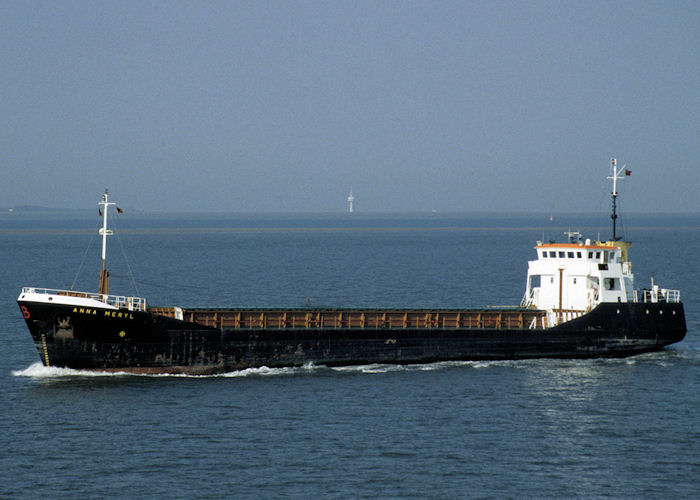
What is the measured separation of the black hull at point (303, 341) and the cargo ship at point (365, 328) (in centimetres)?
5

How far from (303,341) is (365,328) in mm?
3421

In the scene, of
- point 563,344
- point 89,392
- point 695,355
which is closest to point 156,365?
point 89,392

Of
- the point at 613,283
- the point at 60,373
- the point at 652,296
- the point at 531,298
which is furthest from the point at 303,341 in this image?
the point at 652,296

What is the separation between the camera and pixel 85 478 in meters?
29.4

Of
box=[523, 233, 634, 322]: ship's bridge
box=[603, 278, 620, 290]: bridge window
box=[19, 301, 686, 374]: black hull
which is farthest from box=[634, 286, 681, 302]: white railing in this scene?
box=[603, 278, 620, 290]: bridge window

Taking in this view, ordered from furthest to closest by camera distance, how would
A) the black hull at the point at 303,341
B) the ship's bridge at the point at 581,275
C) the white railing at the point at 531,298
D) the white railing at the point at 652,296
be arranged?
the white railing at the point at 531,298 < the white railing at the point at 652,296 < the ship's bridge at the point at 581,275 < the black hull at the point at 303,341

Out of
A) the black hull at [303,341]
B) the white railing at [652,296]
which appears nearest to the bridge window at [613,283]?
the white railing at [652,296]

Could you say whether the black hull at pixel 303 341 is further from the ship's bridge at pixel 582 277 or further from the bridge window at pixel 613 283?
the bridge window at pixel 613 283

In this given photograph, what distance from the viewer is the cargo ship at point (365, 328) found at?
42375mm

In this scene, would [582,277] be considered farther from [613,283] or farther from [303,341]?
[303,341]

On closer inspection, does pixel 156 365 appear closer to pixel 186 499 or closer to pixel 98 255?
pixel 186 499

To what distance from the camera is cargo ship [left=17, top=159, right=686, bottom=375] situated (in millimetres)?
42375

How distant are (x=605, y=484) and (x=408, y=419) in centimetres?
938

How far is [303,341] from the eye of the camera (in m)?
45.6
